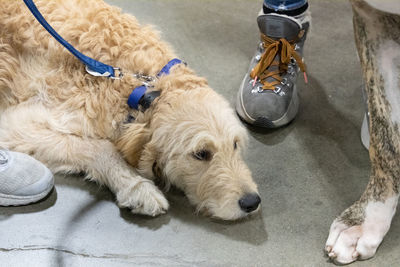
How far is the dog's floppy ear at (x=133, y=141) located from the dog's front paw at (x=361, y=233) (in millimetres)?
825

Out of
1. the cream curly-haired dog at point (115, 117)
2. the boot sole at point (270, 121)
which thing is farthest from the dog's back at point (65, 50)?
the boot sole at point (270, 121)

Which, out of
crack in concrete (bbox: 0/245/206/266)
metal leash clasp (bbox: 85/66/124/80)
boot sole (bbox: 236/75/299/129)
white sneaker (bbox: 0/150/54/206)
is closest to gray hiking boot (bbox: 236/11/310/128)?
boot sole (bbox: 236/75/299/129)

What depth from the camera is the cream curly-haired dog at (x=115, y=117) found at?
183 cm

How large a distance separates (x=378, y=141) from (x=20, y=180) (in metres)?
1.43

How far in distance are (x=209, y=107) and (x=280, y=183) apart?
0.55 metres

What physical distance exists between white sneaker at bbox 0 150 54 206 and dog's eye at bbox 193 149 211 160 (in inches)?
25.3

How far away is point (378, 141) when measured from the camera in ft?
5.76

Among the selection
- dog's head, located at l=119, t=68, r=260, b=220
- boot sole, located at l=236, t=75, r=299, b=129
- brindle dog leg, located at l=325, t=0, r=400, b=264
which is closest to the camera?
brindle dog leg, located at l=325, t=0, r=400, b=264

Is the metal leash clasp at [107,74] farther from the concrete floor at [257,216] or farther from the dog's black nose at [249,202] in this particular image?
the dog's black nose at [249,202]

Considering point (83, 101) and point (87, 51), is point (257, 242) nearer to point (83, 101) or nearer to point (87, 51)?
point (83, 101)

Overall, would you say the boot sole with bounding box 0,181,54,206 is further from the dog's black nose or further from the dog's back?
the dog's black nose

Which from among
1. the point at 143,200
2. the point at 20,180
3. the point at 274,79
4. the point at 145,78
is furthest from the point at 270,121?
the point at 20,180

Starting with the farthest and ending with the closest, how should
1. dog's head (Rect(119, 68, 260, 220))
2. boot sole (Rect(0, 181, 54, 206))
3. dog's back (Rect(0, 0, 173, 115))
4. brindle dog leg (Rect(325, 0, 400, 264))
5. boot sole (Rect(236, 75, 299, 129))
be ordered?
boot sole (Rect(236, 75, 299, 129)) → dog's back (Rect(0, 0, 173, 115)) → boot sole (Rect(0, 181, 54, 206)) → dog's head (Rect(119, 68, 260, 220)) → brindle dog leg (Rect(325, 0, 400, 264))

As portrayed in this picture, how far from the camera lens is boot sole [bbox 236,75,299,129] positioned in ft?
7.93
